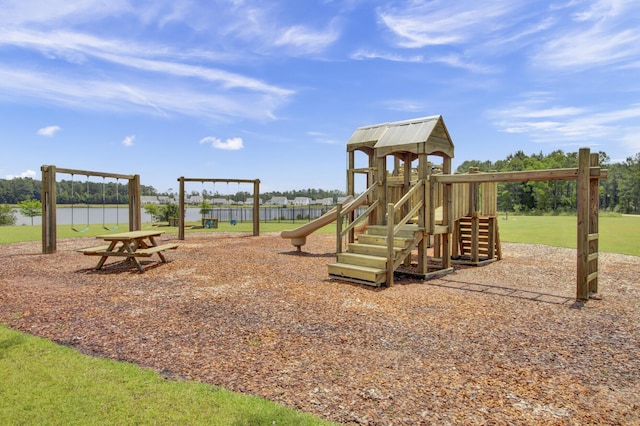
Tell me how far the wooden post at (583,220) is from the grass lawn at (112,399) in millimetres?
5750

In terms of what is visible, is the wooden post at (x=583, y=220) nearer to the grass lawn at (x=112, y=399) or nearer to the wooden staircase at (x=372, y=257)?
the wooden staircase at (x=372, y=257)

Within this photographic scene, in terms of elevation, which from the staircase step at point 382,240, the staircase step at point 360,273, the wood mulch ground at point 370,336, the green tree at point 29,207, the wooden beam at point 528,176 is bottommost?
the wood mulch ground at point 370,336

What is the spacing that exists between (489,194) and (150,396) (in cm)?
1030

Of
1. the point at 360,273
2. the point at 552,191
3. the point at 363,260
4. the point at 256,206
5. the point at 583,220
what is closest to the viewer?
the point at 583,220

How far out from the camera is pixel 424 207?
8578mm

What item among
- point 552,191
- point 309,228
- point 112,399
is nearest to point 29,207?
point 309,228

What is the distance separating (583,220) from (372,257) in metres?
3.73

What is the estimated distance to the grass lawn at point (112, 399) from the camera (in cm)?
287

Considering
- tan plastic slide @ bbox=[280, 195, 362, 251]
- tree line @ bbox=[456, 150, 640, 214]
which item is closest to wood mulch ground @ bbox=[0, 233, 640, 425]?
tan plastic slide @ bbox=[280, 195, 362, 251]

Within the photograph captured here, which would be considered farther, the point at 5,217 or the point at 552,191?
the point at 552,191

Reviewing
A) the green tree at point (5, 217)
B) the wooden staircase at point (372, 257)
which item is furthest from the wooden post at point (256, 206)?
the green tree at point (5, 217)

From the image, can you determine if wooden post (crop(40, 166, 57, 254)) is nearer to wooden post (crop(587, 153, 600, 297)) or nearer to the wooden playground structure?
the wooden playground structure

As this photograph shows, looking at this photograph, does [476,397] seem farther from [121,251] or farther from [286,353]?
[121,251]

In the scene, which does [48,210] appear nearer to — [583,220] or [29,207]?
[583,220]
